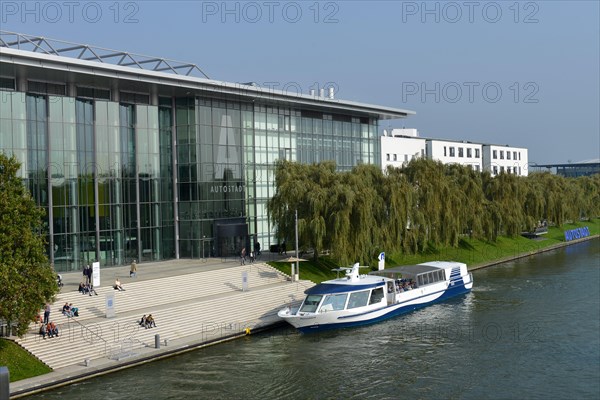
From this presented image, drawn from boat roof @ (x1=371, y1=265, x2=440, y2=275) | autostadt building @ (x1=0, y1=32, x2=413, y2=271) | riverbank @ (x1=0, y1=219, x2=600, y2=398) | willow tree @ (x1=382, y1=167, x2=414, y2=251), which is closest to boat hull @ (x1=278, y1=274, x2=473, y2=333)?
boat roof @ (x1=371, y1=265, x2=440, y2=275)

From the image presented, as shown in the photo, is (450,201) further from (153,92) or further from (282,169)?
(153,92)

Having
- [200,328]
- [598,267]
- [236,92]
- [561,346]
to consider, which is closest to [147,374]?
[200,328]

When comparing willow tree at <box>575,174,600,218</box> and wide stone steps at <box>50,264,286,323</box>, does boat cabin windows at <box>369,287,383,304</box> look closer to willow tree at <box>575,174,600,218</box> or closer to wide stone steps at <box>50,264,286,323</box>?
wide stone steps at <box>50,264,286,323</box>

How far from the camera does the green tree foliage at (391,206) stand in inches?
2051

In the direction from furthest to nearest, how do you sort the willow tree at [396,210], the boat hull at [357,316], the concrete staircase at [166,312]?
the willow tree at [396,210] → the boat hull at [357,316] → the concrete staircase at [166,312]

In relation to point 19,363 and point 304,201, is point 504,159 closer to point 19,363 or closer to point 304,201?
point 304,201

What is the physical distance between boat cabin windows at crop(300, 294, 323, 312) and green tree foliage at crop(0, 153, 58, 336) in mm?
14166

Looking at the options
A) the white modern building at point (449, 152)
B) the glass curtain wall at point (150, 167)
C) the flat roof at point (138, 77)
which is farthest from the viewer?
the white modern building at point (449, 152)

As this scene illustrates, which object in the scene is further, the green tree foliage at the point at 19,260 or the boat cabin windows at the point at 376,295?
the boat cabin windows at the point at 376,295

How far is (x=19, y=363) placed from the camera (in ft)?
98.1

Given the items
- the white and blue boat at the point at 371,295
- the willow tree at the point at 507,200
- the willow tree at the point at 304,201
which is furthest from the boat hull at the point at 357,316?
the willow tree at the point at 507,200

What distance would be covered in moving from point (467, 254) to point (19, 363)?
48.0m

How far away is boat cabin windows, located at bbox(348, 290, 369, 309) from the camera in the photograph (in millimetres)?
40125

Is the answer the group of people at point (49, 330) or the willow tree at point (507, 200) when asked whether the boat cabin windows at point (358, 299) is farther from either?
the willow tree at point (507, 200)
